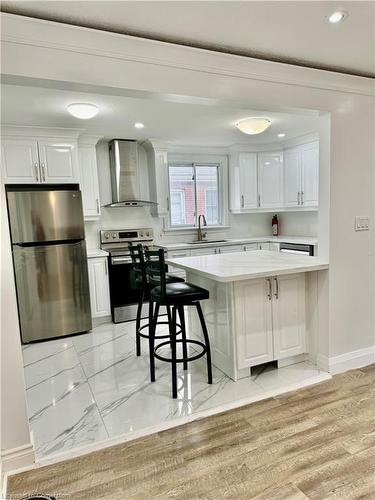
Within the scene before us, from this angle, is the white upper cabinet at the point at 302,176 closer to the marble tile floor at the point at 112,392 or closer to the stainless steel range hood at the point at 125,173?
the stainless steel range hood at the point at 125,173

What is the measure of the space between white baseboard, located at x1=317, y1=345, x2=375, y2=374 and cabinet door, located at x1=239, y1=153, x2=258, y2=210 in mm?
2850

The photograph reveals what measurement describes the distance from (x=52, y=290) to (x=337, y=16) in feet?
11.3

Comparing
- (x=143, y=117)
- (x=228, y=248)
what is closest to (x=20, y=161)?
(x=143, y=117)

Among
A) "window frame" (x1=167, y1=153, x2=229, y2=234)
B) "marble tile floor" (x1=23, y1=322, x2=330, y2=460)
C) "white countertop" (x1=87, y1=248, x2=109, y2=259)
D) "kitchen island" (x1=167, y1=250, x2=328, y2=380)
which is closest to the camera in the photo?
"marble tile floor" (x1=23, y1=322, x2=330, y2=460)

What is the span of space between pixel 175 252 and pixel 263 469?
3022 mm

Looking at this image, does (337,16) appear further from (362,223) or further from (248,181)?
(248,181)

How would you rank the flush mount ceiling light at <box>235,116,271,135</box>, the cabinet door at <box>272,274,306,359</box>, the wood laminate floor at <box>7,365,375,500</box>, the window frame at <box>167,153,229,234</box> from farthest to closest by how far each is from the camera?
the window frame at <box>167,153,229,234</box>
the flush mount ceiling light at <box>235,116,271,135</box>
the cabinet door at <box>272,274,306,359</box>
the wood laminate floor at <box>7,365,375,500</box>

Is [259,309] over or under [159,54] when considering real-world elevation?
under

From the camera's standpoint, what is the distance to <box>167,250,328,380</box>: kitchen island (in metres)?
2.51

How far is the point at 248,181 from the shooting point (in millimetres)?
5109

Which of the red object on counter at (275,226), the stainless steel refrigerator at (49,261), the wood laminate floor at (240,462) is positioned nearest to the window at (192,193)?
the red object on counter at (275,226)

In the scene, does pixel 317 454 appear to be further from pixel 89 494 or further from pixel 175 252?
pixel 175 252

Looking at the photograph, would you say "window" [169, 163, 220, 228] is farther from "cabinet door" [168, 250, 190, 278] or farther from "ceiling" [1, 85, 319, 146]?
"cabinet door" [168, 250, 190, 278]

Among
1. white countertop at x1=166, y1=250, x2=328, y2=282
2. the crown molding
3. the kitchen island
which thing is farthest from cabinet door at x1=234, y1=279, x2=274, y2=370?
the crown molding
